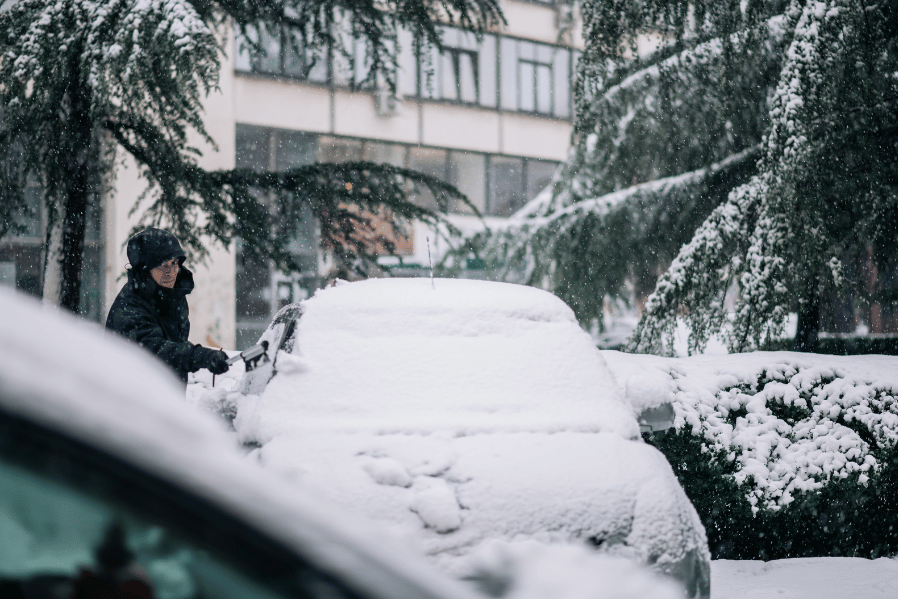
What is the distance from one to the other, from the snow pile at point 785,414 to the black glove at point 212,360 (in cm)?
258

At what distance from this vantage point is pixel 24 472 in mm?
861

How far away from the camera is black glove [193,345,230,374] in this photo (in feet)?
13.3

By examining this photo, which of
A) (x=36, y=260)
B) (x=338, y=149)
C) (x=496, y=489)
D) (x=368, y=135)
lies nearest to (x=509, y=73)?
(x=368, y=135)

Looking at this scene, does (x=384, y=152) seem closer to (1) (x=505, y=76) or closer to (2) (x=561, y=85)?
(1) (x=505, y=76)

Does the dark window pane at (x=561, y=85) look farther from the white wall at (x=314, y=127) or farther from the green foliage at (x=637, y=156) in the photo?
the green foliage at (x=637, y=156)

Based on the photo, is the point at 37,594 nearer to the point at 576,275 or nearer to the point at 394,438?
the point at 394,438

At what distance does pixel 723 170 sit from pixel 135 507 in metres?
9.06

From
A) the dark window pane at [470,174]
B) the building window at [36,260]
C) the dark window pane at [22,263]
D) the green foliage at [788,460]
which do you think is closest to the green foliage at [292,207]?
the green foliage at [788,460]

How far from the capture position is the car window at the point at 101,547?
0.86 meters

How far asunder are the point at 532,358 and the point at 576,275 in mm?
6240

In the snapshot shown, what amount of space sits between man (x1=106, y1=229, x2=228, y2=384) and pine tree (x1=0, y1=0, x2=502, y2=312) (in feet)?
7.91

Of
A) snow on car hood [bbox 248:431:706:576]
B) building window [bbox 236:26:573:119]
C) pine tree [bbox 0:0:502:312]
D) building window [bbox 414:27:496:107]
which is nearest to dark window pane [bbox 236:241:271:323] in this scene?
building window [bbox 236:26:573:119]

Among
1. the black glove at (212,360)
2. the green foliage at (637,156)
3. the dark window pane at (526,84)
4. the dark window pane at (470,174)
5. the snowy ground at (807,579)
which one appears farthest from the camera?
the dark window pane at (526,84)

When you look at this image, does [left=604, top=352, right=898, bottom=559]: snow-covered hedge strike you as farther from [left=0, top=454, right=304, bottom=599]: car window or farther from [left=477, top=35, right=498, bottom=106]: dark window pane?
[left=477, top=35, right=498, bottom=106]: dark window pane
